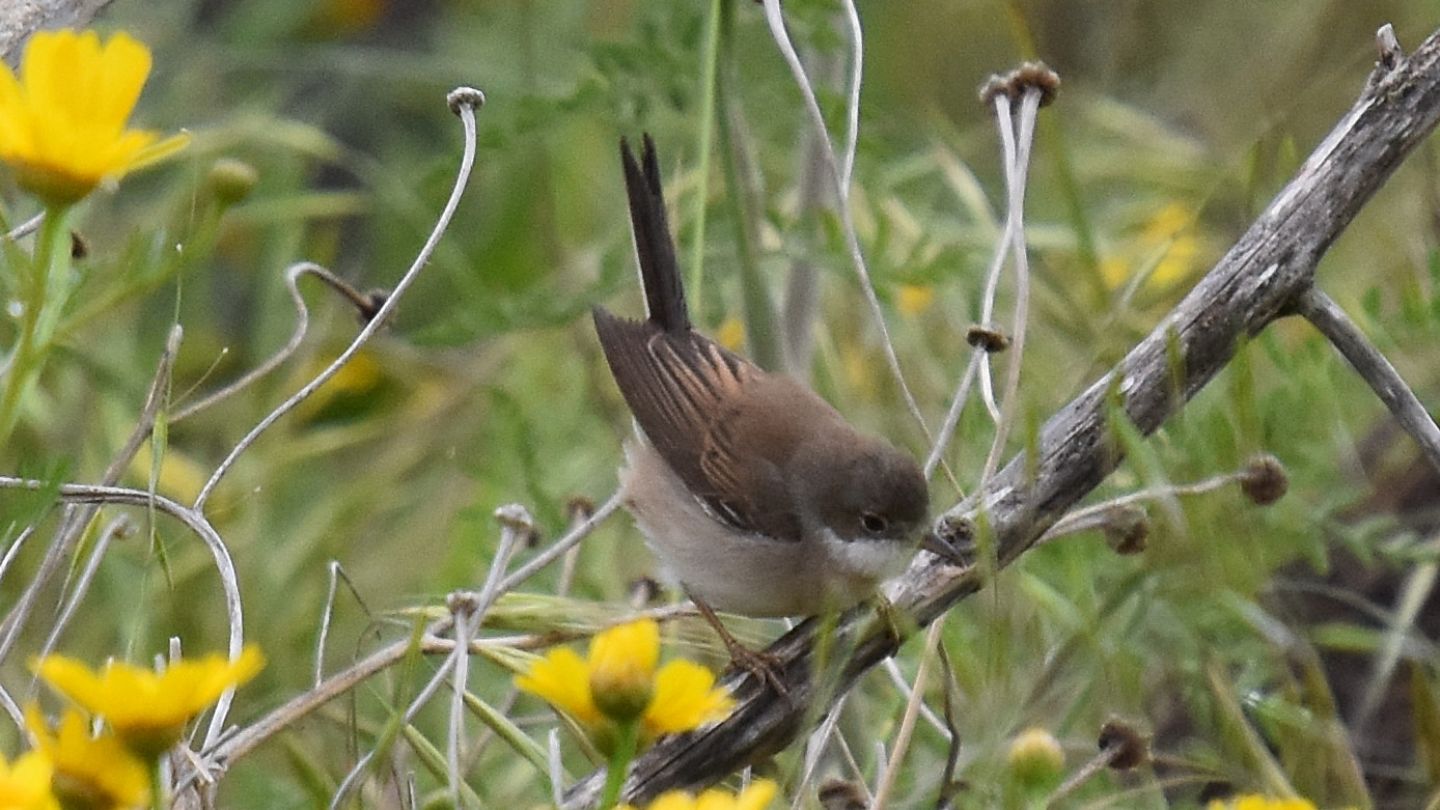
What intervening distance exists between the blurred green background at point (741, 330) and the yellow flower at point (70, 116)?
0.67ft

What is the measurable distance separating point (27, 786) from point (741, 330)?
Answer: 8.93ft

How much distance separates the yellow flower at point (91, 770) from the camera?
120cm

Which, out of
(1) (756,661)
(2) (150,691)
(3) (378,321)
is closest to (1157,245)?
(1) (756,661)

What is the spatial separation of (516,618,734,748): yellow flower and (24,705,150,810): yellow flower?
0.29 m

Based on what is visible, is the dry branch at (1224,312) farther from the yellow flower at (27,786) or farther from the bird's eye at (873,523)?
the yellow flower at (27,786)

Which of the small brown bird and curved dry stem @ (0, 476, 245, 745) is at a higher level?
curved dry stem @ (0, 476, 245, 745)

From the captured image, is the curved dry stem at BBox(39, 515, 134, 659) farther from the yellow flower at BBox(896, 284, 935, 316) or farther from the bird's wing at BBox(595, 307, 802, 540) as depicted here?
the yellow flower at BBox(896, 284, 935, 316)

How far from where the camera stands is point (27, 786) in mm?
1093

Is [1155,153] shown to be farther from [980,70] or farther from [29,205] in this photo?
[29,205]

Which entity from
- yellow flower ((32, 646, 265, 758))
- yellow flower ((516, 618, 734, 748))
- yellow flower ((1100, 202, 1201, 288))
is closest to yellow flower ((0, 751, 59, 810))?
yellow flower ((32, 646, 265, 758))

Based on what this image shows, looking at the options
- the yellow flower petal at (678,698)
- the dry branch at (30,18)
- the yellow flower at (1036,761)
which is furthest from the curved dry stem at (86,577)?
the yellow flower at (1036,761)

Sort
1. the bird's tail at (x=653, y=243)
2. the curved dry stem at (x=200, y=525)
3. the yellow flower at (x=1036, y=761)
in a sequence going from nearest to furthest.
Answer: the yellow flower at (x=1036, y=761) < the curved dry stem at (x=200, y=525) < the bird's tail at (x=653, y=243)

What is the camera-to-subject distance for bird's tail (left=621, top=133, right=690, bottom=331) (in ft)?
8.84

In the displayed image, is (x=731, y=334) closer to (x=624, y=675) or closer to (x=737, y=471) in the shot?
(x=737, y=471)
